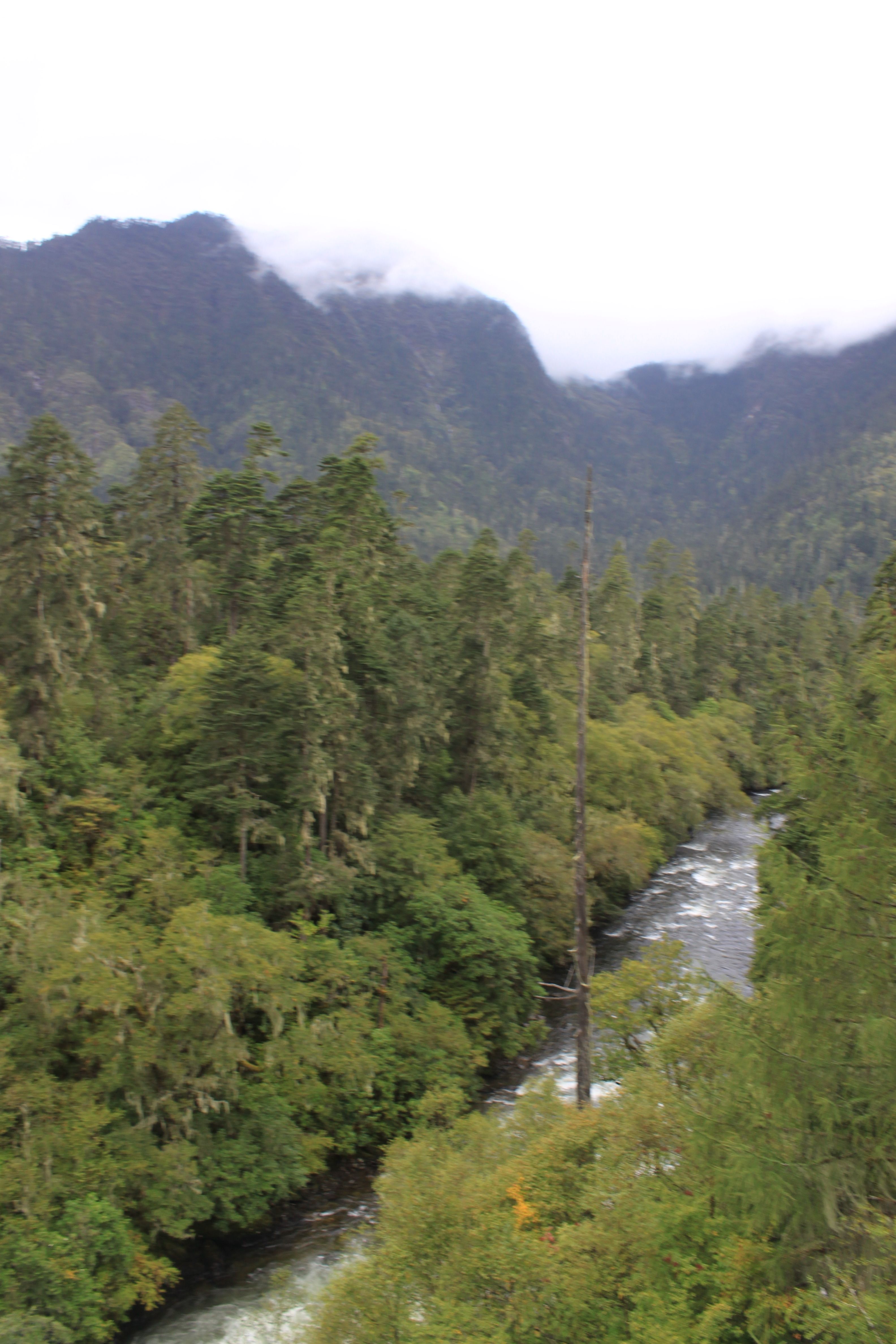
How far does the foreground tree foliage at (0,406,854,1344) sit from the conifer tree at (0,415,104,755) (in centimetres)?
8

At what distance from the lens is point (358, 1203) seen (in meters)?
17.2

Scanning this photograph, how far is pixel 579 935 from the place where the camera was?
14438 mm

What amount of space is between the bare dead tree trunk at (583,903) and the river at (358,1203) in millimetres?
3086

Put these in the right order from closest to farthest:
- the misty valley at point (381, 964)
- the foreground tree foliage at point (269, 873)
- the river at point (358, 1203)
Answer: the misty valley at point (381, 964), the foreground tree foliage at point (269, 873), the river at point (358, 1203)

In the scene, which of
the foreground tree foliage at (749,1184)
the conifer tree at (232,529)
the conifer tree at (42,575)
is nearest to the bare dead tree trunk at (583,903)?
the foreground tree foliage at (749,1184)

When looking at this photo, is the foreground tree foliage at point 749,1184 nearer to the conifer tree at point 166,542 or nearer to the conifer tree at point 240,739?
the conifer tree at point 240,739

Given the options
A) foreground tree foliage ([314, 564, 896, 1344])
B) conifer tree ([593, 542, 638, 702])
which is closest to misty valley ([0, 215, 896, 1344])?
foreground tree foliage ([314, 564, 896, 1344])

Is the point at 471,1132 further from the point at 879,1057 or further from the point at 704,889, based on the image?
the point at 704,889

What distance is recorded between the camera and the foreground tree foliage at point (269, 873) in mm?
12367

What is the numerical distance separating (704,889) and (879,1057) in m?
32.4

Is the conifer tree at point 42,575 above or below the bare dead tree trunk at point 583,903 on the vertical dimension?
above

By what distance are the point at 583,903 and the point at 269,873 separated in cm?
1154

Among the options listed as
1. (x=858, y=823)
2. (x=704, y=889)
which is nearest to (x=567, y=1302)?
(x=858, y=823)

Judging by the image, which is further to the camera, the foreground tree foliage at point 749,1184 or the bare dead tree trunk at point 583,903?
the bare dead tree trunk at point 583,903
